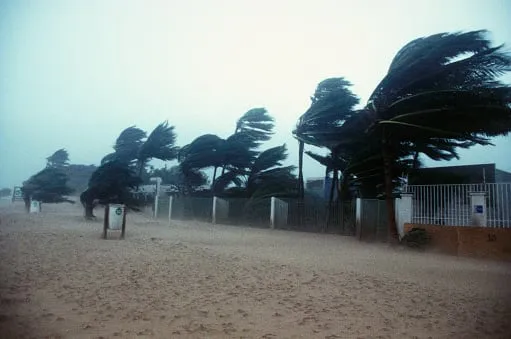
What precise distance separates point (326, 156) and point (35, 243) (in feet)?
45.6

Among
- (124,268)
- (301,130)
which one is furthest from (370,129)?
(124,268)

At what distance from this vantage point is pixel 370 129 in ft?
39.0

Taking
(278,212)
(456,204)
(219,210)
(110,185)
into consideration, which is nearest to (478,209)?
(456,204)

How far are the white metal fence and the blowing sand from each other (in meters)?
1.51

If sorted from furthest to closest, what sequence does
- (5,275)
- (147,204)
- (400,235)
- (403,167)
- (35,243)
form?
1. (147,204)
2. (403,167)
3. (400,235)
4. (35,243)
5. (5,275)

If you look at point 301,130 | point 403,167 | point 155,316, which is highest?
point 301,130

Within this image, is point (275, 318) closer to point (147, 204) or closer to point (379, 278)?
point (379, 278)

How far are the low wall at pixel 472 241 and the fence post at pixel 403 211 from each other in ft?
2.75

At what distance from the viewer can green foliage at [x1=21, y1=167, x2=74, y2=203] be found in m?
24.2

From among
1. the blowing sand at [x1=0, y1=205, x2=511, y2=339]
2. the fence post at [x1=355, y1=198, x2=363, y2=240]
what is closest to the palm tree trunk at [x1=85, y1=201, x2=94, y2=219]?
the blowing sand at [x1=0, y1=205, x2=511, y2=339]

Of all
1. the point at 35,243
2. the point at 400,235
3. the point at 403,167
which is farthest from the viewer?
the point at 403,167

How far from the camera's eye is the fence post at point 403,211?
11.3 m

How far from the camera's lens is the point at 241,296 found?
4801mm

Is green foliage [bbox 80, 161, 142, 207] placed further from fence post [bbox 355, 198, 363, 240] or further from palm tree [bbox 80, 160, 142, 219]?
fence post [bbox 355, 198, 363, 240]
